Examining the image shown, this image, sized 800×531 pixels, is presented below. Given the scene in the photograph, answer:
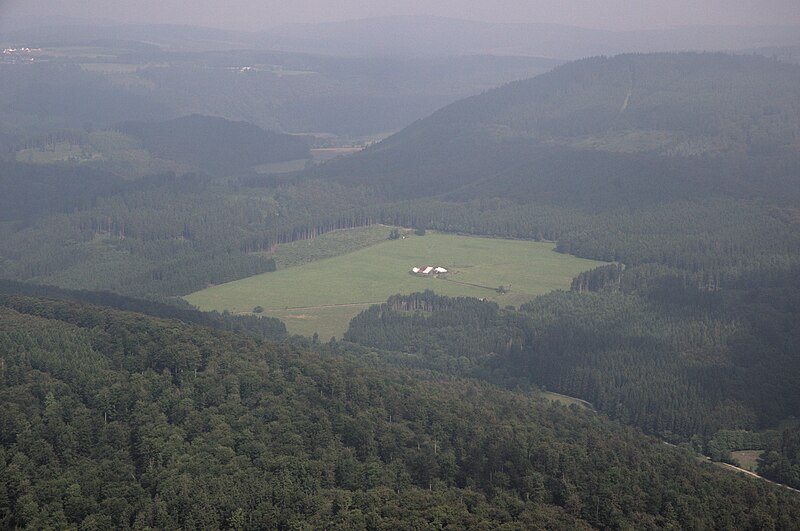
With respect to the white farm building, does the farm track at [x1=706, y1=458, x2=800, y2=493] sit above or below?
above

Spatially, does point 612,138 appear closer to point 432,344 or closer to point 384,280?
point 384,280

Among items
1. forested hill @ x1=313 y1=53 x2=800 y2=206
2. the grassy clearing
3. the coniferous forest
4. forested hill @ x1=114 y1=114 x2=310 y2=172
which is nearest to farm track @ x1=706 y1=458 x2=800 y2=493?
the coniferous forest

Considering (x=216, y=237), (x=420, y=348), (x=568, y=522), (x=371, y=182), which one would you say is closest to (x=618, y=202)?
(x=371, y=182)

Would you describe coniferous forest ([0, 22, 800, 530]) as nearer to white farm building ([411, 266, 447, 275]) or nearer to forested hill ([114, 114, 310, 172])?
forested hill ([114, 114, 310, 172])

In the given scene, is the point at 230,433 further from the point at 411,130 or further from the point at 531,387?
the point at 411,130

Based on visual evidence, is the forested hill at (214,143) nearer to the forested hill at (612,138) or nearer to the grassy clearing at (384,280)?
the forested hill at (612,138)

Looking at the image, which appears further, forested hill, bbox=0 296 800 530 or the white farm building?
the white farm building
